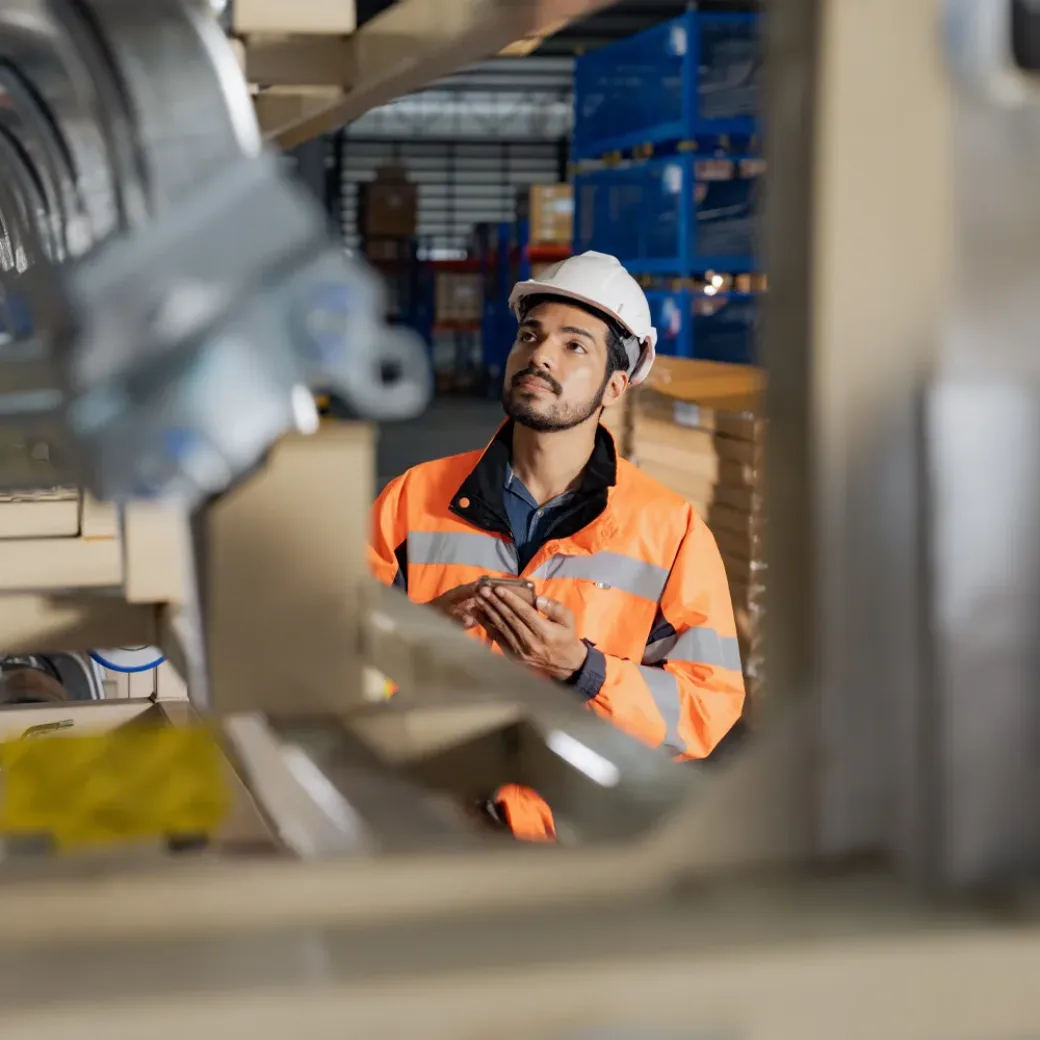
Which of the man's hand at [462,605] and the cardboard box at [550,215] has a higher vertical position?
the cardboard box at [550,215]

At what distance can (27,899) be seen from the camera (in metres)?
0.63

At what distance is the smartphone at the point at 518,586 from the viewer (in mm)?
2842

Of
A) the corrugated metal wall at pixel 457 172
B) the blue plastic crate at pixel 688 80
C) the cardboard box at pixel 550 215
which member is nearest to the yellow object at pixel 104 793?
the blue plastic crate at pixel 688 80

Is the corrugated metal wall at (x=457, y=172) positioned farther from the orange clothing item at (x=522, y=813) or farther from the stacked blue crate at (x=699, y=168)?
the orange clothing item at (x=522, y=813)

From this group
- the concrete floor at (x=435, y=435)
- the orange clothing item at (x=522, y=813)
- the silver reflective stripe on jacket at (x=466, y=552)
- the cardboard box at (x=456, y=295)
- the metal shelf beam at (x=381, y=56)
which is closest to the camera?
the metal shelf beam at (x=381, y=56)

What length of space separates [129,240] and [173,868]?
310 millimetres

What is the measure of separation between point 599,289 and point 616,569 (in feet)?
2.18

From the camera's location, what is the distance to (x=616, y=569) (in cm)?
309

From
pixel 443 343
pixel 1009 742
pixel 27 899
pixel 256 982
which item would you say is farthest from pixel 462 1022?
pixel 443 343

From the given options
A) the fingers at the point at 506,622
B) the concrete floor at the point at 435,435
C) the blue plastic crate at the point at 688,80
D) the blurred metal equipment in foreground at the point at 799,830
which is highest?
the blue plastic crate at the point at 688,80

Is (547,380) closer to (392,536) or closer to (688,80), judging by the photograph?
(392,536)

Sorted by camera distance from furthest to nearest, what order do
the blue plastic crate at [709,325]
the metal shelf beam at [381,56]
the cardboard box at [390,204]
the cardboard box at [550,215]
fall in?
the cardboard box at [390,204] → the cardboard box at [550,215] → the blue plastic crate at [709,325] → the metal shelf beam at [381,56]

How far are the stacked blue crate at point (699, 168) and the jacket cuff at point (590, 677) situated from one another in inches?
138

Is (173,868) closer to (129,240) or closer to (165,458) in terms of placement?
(165,458)
